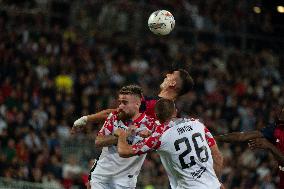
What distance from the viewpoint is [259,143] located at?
29.1 feet

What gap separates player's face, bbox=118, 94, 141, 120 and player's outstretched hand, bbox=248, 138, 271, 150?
1463mm

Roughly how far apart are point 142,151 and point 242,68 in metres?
16.2

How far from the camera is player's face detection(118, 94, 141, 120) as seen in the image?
9109mm

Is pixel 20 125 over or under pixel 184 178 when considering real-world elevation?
under

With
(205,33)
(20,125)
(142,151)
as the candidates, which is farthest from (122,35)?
(142,151)

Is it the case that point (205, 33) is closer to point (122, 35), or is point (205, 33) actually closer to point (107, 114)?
point (122, 35)

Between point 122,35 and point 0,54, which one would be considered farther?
point 122,35

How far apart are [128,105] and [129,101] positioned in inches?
2.2

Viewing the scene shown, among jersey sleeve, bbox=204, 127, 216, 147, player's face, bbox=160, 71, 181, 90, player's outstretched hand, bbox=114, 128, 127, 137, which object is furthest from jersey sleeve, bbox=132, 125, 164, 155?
player's face, bbox=160, 71, 181, 90

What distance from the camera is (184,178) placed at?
8109mm

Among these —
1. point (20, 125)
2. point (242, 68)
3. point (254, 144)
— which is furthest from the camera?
point (242, 68)

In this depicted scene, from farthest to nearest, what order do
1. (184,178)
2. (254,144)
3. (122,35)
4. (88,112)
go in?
(122,35) < (88,112) < (254,144) < (184,178)

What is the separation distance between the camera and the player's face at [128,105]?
29.9ft

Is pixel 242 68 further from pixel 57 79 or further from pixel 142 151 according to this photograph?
pixel 142 151
